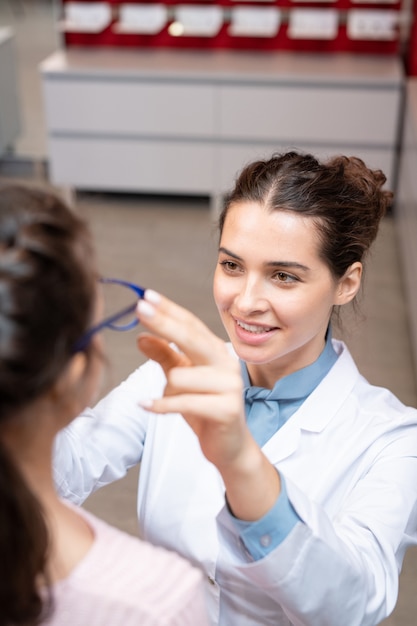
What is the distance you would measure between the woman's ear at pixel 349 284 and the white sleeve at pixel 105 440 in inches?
15.2

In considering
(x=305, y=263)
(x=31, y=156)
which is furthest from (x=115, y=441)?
(x=31, y=156)

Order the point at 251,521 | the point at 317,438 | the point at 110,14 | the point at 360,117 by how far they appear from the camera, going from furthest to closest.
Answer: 1. the point at 110,14
2. the point at 360,117
3. the point at 317,438
4. the point at 251,521

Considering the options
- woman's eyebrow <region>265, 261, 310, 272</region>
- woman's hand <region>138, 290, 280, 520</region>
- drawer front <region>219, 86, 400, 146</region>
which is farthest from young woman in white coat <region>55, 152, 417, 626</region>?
drawer front <region>219, 86, 400, 146</region>

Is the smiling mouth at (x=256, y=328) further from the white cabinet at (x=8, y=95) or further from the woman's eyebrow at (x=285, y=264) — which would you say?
the white cabinet at (x=8, y=95)

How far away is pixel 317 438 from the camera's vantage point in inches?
58.7

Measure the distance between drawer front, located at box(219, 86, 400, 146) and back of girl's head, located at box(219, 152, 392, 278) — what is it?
297cm

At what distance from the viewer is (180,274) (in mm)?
4285

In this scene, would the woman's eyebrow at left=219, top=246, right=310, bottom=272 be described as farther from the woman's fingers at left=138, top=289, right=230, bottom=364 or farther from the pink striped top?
the pink striped top

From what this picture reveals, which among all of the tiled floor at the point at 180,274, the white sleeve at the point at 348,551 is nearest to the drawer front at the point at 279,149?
the tiled floor at the point at 180,274

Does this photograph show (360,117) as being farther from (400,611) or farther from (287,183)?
(287,183)

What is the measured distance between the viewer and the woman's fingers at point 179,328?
3.28 ft

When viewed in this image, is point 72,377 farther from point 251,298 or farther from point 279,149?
point 279,149

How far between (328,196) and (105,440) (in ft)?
2.07

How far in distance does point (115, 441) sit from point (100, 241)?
314 cm
